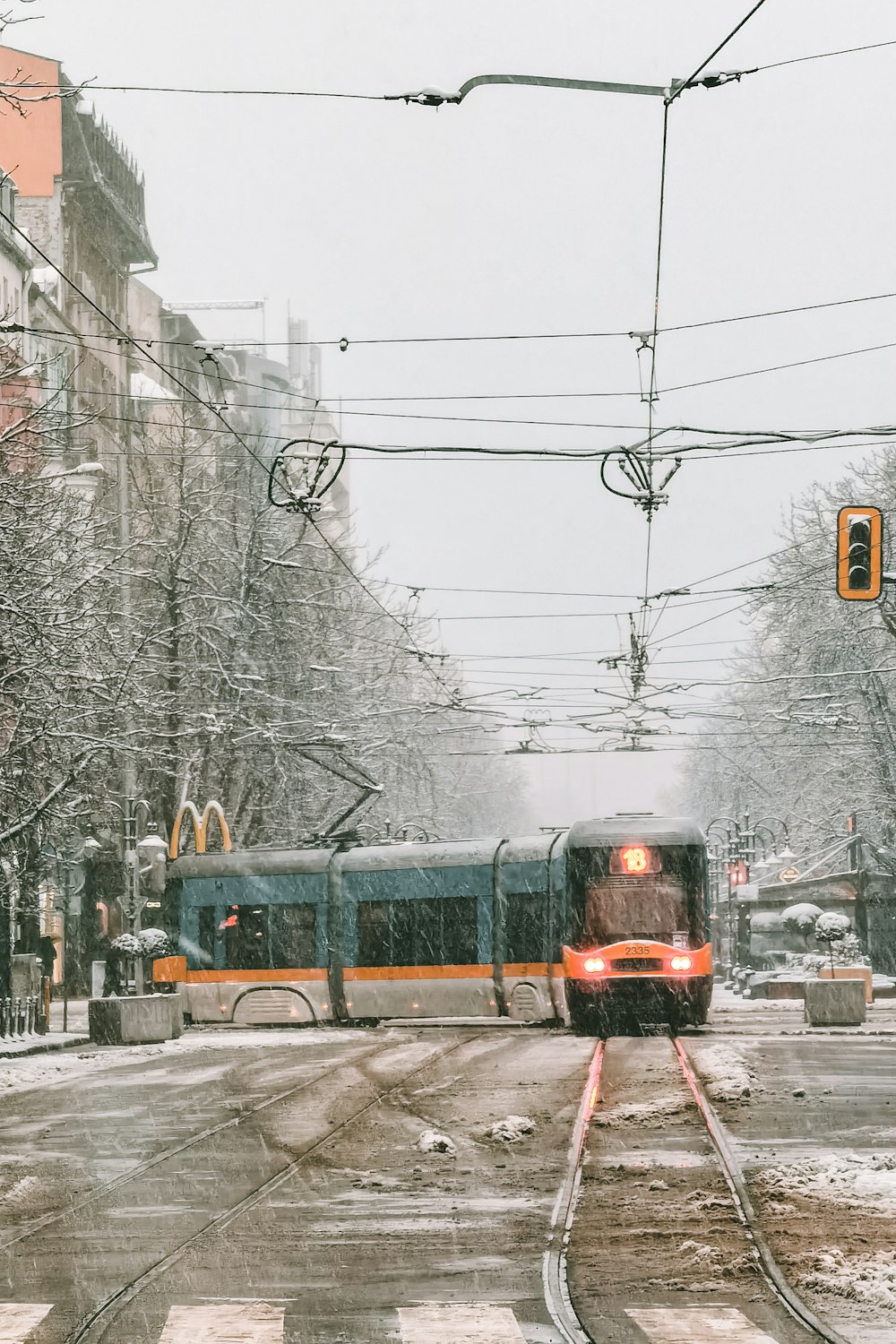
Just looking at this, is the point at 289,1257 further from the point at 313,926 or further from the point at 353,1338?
the point at 313,926

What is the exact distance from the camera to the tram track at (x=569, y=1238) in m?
8.23

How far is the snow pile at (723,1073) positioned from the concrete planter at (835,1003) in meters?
6.97

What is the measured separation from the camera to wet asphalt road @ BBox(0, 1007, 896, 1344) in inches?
332

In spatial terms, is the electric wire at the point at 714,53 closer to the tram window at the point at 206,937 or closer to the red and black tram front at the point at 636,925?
the red and black tram front at the point at 636,925

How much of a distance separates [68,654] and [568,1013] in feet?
29.9

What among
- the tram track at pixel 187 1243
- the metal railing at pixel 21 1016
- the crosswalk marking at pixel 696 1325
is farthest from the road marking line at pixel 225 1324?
the metal railing at pixel 21 1016

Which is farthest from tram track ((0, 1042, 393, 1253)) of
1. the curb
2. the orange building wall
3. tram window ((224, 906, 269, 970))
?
the orange building wall

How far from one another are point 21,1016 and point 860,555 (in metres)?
18.6

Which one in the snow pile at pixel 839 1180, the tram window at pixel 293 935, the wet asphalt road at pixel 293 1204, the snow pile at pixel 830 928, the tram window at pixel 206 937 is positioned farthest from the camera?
the snow pile at pixel 830 928

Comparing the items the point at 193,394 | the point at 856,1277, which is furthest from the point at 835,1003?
the point at 856,1277

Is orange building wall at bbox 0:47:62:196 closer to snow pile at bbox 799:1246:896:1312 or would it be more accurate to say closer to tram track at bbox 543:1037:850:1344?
tram track at bbox 543:1037:850:1344

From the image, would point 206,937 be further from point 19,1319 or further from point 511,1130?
point 19,1319

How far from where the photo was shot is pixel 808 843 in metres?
67.7

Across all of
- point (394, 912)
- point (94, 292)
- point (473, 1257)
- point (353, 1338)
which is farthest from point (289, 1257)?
point (94, 292)
